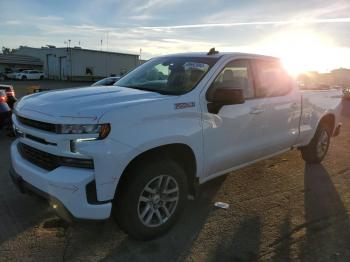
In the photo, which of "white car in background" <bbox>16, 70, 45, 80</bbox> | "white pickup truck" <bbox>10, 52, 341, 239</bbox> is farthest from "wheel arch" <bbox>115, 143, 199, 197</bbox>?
"white car in background" <bbox>16, 70, 45, 80</bbox>

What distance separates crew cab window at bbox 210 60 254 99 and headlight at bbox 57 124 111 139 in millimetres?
1534

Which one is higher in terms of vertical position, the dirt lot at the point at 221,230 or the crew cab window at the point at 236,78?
the crew cab window at the point at 236,78

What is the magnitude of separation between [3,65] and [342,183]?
227 ft

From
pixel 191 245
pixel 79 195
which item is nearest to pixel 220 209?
pixel 191 245

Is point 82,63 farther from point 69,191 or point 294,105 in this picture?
point 69,191

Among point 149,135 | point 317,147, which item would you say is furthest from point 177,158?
point 317,147

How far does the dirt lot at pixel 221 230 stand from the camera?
12.6ft

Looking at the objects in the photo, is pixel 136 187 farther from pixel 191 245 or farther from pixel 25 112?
pixel 25 112

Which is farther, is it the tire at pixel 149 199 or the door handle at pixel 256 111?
the door handle at pixel 256 111

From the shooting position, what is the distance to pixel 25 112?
3.97 meters

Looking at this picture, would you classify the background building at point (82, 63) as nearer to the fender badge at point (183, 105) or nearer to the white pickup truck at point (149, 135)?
the white pickup truck at point (149, 135)

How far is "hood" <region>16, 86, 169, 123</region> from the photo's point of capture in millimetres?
3555

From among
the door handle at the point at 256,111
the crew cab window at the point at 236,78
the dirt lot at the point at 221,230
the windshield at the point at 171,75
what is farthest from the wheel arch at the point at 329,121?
the windshield at the point at 171,75

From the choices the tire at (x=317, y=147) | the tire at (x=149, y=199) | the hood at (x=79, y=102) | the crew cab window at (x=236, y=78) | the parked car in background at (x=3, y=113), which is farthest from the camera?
the parked car in background at (x=3, y=113)
